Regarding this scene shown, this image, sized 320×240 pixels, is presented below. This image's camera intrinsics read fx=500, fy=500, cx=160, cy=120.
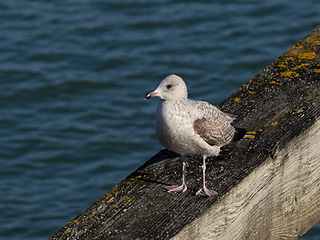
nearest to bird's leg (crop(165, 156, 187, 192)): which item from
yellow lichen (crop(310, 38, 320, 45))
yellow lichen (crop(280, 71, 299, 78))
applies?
yellow lichen (crop(280, 71, 299, 78))

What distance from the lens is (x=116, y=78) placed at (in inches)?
398

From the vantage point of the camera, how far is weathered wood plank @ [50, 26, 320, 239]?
2807mm

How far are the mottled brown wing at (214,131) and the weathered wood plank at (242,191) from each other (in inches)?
3.4

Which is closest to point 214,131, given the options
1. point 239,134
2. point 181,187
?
point 239,134

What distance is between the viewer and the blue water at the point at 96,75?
26.9 feet

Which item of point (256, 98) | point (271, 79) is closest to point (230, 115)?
Result: point (256, 98)

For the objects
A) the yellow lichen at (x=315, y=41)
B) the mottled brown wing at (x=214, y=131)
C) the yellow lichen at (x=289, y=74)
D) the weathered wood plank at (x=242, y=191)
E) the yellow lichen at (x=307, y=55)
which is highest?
the yellow lichen at (x=315, y=41)

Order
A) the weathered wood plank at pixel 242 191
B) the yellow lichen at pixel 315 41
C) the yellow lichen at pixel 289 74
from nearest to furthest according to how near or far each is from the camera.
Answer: the weathered wood plank at pixel 242 191 < the yellow lichen at pixel 289 74 < the yellow lichen at pixel 315 41

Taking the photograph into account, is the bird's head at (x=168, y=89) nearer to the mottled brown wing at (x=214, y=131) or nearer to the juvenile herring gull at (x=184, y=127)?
the juvenile herring gull at (x=184, y=127)

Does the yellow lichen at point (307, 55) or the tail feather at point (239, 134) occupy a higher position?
the yellow lichen at point (307, 55)

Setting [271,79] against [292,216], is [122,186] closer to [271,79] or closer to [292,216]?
[292,216]

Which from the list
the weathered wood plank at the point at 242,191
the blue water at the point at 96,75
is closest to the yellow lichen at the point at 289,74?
the weathered wood plank at the point at 242,191

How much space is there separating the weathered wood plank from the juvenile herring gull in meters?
0.10

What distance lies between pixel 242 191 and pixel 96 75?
7574 millimetres
